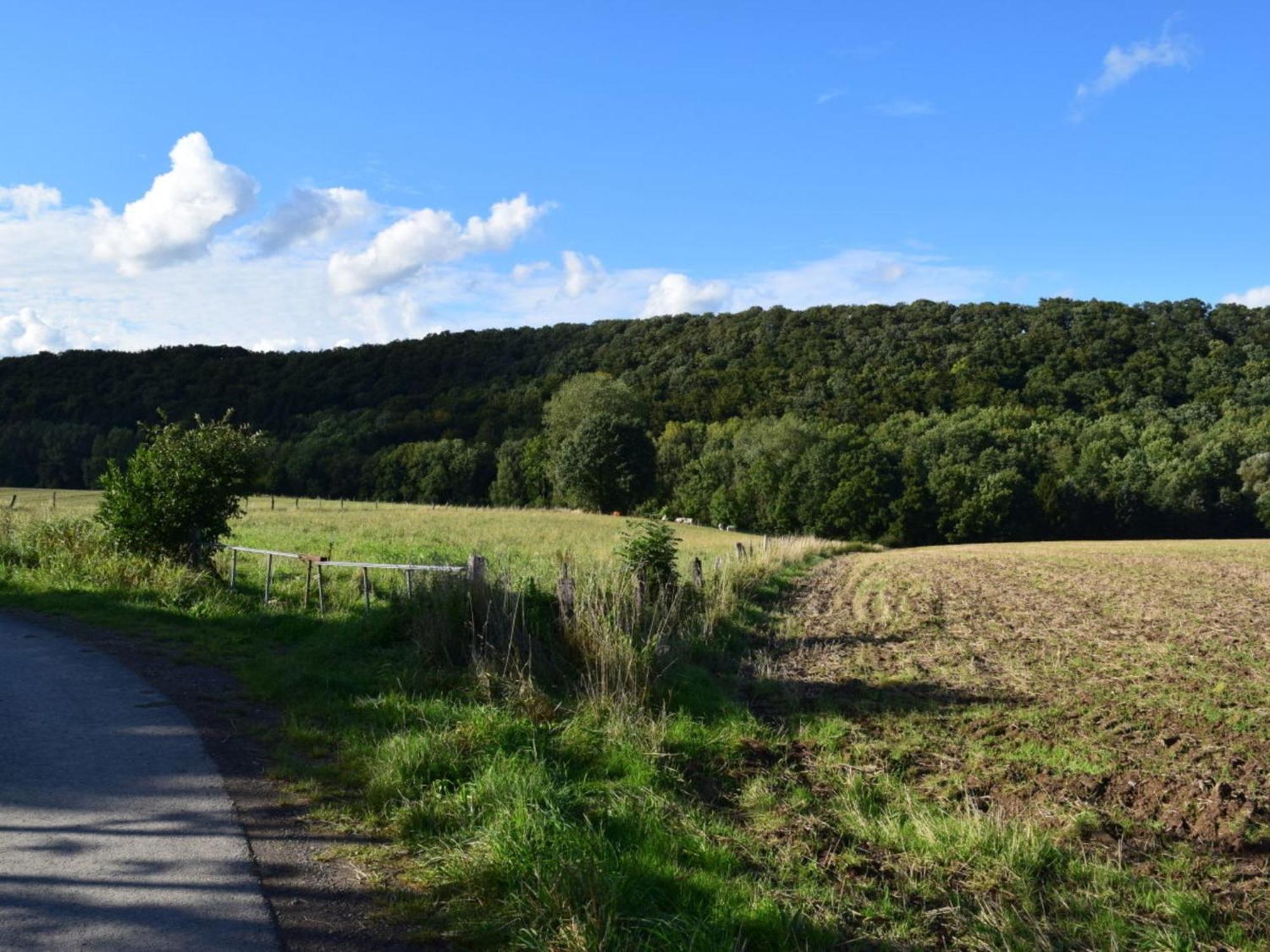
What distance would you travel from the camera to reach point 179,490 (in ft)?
52.5

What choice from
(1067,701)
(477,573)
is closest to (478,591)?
(477,573)

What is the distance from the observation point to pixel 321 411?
93.6 metres

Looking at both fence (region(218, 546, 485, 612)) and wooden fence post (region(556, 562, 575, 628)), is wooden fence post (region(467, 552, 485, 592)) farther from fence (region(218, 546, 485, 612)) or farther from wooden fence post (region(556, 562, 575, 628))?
wooden fence post (region(556, 562, 575, 628))

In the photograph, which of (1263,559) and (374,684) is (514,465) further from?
(374,684)

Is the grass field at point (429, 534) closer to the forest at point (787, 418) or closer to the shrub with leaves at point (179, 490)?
the shrub with leaves at point (179, 490)

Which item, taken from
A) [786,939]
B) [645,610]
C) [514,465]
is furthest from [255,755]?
[514,465]

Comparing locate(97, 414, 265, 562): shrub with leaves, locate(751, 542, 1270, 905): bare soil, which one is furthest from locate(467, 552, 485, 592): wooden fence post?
locate(97, 414, 265, 562): shrub with leaves

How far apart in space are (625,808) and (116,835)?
2.88 metres

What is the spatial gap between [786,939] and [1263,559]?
1474 inches

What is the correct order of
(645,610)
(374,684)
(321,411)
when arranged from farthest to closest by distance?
(321,411) < (645,610) < (374,684)

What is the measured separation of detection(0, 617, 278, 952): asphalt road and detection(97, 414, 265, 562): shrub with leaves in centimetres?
773

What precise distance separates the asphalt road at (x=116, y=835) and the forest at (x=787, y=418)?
49969 mm

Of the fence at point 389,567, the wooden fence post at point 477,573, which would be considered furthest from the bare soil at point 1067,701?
the fence at point 389,567

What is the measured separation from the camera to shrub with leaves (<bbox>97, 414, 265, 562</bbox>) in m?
16.0
